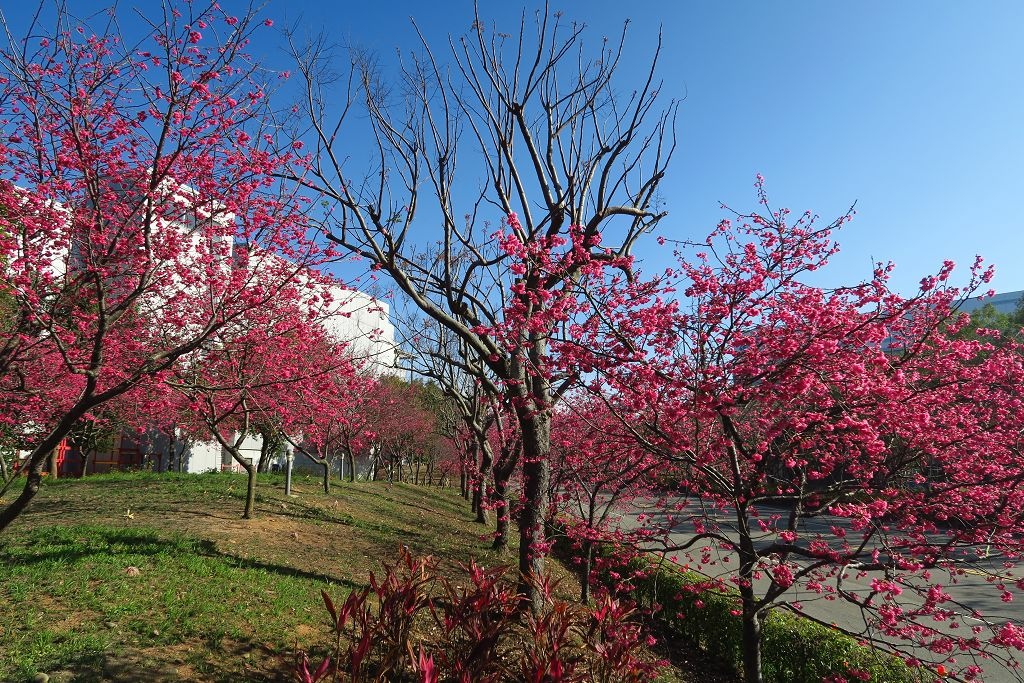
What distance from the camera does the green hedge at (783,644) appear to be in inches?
213

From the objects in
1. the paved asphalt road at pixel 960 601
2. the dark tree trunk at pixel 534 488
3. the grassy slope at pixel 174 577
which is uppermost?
the dark tree trunk at pixel 534 488

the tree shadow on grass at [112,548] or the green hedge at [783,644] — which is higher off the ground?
the tree shadow on grass at [112,548]

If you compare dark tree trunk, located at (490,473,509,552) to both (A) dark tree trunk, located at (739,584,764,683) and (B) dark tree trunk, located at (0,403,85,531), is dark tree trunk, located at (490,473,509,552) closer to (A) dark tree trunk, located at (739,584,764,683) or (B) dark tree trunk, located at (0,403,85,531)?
(A) dark tree trunk, located at (739,584,764,683)

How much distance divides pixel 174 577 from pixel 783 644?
21.7 ft

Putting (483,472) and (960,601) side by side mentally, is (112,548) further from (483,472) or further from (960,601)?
(960,601)

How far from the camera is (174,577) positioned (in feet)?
20.1

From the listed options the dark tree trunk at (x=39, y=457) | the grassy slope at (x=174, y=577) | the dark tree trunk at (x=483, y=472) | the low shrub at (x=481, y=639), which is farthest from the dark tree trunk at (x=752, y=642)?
the dark tree trunk at (x=483, y=472)

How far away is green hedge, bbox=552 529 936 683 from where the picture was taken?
541 centimetres

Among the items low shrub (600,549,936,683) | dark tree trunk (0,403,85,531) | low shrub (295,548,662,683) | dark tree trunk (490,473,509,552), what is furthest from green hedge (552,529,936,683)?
dark tree trunk (0,403,85,531)

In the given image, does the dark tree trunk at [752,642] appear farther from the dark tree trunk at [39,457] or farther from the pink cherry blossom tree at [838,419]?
the dark tree trunk at [39,457]

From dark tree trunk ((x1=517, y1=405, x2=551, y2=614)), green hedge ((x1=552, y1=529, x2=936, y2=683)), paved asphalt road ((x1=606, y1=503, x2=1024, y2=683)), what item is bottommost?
paved asphalt road ((x1=606, y1=503, x2=1024, y2=683))

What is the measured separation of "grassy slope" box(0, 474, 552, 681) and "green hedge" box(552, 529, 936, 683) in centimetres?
324

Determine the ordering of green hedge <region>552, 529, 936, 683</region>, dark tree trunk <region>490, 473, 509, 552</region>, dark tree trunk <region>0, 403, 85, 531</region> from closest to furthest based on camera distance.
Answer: dark tree trunk <region>0, 403, 85, 531</region>, green hedge <region>552, 529, 936, 683</region>, dark tree trunk <region>490, 473, 509, 552</region>

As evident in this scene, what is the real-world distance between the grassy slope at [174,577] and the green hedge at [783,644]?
3.24 meters
